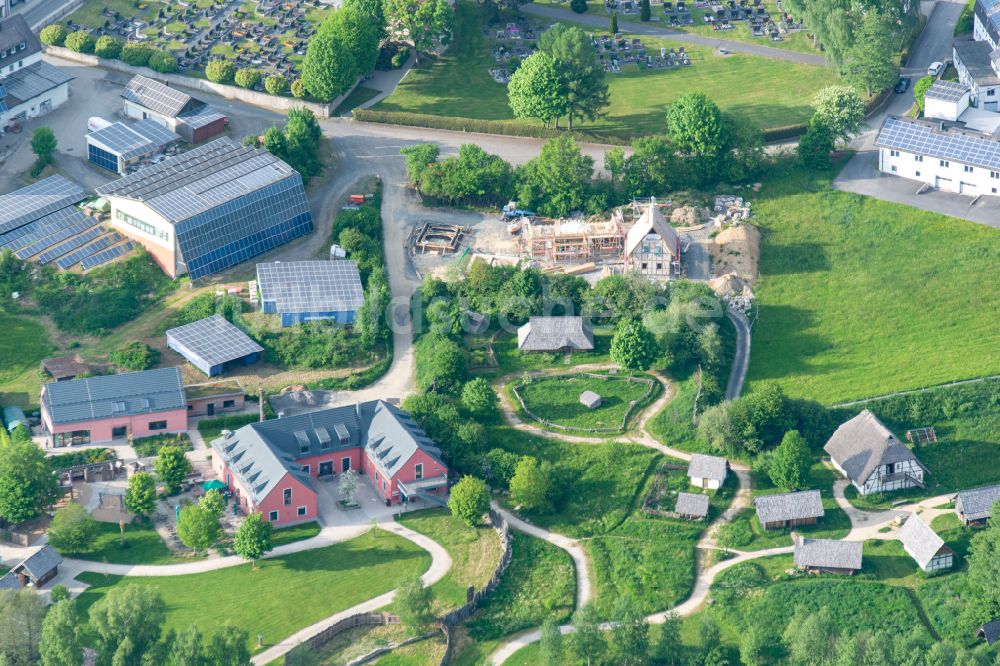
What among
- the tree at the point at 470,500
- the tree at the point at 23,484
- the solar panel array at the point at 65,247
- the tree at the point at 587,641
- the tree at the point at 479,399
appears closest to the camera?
the tree at the point at 587,641

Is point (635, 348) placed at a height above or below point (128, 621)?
above

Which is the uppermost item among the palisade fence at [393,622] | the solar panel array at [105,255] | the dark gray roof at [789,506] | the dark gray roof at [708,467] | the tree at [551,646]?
the solar panel array at [105,255]

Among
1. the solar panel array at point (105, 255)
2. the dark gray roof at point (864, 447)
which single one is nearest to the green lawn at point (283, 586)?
the dark gray roof at point (864, 447)

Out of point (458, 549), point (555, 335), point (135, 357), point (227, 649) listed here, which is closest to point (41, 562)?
point (227, 649)

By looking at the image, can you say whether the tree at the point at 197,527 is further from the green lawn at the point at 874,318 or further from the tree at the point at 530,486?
the green lawn at the point at 874,318

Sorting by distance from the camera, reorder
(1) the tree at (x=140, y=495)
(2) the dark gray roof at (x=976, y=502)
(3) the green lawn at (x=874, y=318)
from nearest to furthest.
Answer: (1) the tree at (x=140, y=495) → (2) the dark gray roof at (x=976, y=502) → (3) the green lawn at (x=874, y=318)

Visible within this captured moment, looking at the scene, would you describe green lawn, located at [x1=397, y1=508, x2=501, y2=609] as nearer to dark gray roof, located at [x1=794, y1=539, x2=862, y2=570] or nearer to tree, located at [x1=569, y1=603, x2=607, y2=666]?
tree, located at [x1=569, y1=603, x2=607, y2=666]

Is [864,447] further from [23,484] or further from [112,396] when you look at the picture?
[23,484]

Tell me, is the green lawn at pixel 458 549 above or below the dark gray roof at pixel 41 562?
below
